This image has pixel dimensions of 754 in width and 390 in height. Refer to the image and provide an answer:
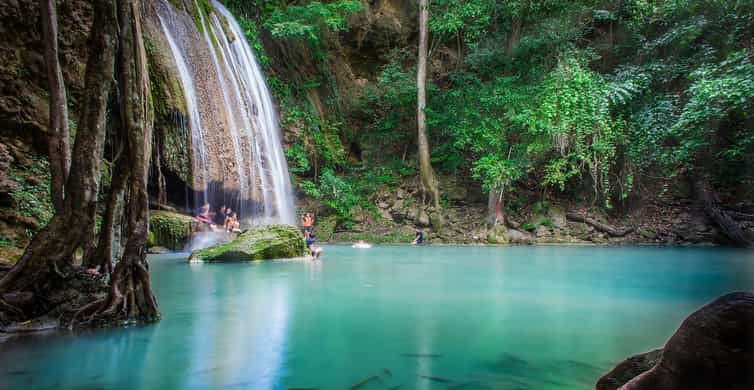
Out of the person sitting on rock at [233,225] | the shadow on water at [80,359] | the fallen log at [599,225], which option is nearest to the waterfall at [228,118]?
the person sitting on rock at [233,225]

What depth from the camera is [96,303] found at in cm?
359

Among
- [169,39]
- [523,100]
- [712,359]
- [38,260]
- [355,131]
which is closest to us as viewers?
[712,359]

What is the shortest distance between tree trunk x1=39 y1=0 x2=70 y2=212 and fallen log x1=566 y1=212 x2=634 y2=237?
1634 centimetres

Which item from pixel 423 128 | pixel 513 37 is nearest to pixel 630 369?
pixel 423 128

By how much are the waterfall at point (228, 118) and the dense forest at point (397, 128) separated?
9.7 inches

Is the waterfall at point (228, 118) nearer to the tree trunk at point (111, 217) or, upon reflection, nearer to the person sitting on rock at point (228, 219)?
the person sitting on rock at point (228, 219)

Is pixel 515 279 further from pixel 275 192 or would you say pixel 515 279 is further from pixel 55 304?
pixel 275 192

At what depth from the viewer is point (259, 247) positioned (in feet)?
30.2

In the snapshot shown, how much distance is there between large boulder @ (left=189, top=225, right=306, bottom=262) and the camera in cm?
899

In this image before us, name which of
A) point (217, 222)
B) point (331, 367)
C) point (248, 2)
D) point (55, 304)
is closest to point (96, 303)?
point (55, 304)

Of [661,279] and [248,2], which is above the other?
[248,2]

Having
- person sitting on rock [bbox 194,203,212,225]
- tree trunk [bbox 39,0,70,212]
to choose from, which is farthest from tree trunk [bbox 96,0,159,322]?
person sitting on rock [bbox 194,203,212,225]

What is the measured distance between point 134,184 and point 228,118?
9.05 m

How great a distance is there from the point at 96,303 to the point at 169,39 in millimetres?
9405
